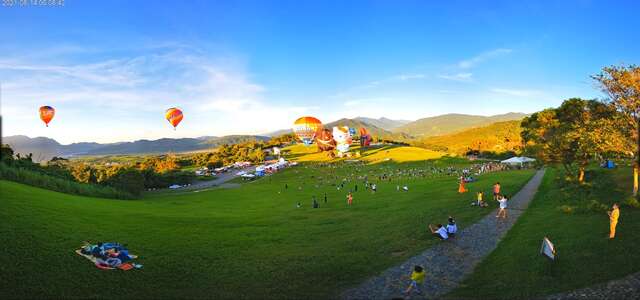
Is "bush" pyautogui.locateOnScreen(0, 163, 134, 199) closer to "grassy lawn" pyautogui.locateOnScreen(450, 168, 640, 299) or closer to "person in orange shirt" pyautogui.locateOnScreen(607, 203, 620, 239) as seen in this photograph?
"grassy lawn" pyautogui.locateOnScreen(450, 168, 640, 299)

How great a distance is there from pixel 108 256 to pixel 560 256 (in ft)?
65.9

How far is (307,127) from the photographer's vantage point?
384 ft

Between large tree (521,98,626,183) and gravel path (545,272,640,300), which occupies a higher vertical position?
large tree (521,98,626,183)

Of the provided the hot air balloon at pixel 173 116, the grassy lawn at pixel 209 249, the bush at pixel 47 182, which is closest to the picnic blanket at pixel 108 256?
the grassy lawn at pixel 209 249

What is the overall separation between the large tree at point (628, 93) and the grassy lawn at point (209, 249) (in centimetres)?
633

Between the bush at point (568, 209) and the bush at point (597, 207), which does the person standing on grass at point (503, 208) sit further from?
the bush at point (597, 207)

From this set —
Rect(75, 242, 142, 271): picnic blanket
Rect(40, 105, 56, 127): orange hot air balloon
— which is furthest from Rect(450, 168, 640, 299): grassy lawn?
Rect(40, 105, 56, 127): orange hot air balloon

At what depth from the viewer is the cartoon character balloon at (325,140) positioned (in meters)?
113

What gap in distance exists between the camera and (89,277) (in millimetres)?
13977

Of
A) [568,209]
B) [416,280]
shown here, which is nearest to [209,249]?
[416,280]

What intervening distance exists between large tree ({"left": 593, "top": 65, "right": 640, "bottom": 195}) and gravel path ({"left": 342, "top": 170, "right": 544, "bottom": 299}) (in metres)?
8.87

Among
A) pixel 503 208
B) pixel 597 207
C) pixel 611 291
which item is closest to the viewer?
pixel 611 291

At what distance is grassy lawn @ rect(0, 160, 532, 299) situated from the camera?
540 inches

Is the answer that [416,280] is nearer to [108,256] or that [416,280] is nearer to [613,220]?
[613,220]
